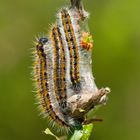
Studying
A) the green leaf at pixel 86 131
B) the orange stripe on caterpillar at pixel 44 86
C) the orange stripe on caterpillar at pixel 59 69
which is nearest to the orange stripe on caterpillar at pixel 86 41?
the orange stripe on caterpillar at pixel 59 69

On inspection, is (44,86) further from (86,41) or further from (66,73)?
(86,41)

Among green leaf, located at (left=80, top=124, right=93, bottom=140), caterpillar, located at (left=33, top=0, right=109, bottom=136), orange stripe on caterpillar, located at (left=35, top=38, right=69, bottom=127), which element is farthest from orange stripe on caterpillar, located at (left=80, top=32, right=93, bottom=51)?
green leaf, located at (left=80, top=124, right=93, bottom=140)

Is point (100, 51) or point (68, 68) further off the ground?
point (100, 51)

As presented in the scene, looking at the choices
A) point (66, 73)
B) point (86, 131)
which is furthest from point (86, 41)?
point (86, 131)
